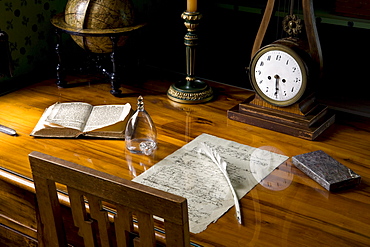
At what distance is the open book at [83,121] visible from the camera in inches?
68.7

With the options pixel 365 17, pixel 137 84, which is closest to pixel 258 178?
pixel 137 84

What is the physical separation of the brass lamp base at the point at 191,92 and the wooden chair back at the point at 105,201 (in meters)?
0.92

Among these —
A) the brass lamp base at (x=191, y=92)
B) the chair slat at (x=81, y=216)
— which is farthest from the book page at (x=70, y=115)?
the chair slat at (x=81, y=216)

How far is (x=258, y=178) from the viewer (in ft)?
4.93

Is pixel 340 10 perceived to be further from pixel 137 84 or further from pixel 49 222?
pixel 49 222

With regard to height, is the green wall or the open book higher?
the green wall

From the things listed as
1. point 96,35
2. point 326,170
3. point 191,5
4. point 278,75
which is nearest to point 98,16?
point 96,35

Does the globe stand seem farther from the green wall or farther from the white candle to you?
the white candle

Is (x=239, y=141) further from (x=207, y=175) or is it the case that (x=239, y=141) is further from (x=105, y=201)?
(x=105, y=201)

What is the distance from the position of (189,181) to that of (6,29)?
1104mm

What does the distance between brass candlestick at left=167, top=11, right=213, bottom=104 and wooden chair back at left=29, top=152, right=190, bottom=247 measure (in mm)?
921

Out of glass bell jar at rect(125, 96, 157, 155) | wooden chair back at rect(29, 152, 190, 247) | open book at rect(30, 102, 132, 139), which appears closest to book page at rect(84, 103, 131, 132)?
open book at rect(30, 102, 132, 139)

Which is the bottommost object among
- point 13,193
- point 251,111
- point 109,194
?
point 13,193

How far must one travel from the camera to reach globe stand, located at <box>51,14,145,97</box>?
1.98 m
